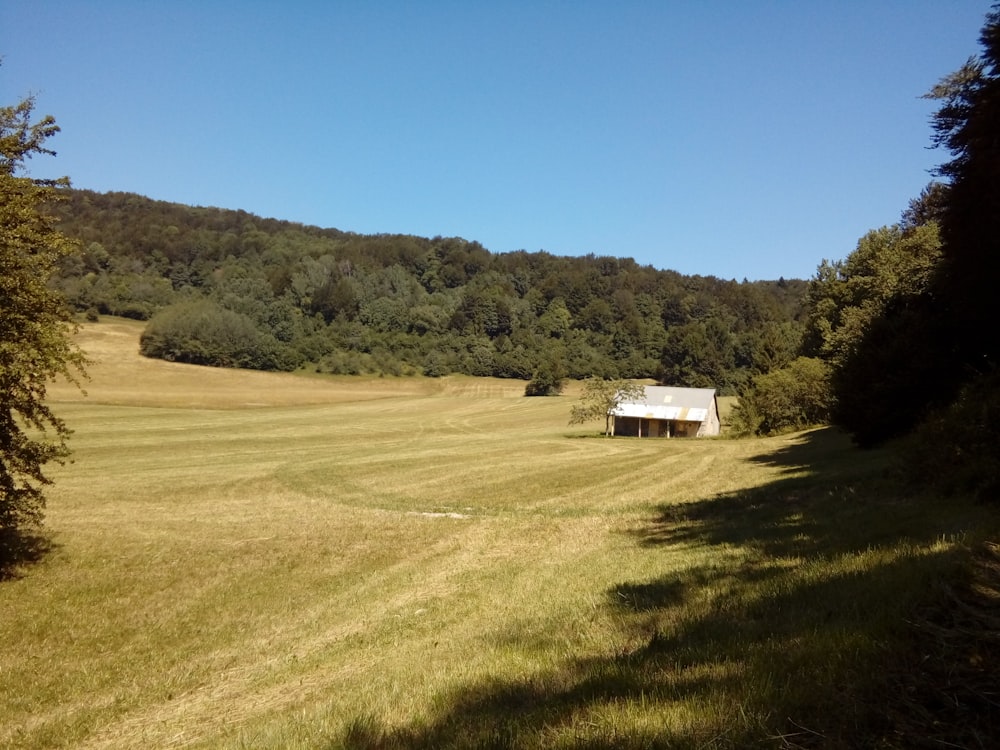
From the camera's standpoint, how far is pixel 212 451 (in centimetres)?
4534

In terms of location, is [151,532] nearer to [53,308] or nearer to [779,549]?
[53,308]

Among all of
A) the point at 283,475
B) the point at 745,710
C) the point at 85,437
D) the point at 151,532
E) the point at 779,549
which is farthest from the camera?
the point at 85,437

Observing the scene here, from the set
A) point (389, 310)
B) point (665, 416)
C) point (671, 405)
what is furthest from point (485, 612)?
point (389, 310)

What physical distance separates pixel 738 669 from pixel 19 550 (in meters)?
17.2

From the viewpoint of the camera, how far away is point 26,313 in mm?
13297

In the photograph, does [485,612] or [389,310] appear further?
[389,310]

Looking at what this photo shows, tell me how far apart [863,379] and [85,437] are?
5296 centimetres

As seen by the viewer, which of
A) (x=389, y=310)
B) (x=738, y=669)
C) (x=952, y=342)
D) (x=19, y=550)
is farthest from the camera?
(x=389, y=310)

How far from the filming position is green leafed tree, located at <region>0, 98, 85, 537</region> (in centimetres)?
1280

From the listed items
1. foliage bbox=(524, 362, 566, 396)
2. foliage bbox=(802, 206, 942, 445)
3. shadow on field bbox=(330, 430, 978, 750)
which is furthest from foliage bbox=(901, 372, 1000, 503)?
foliage bbox=(524, 362, 566, 396)

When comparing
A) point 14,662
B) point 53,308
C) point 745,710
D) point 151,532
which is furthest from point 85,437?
point 745,710

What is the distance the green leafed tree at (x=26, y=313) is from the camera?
12.8m

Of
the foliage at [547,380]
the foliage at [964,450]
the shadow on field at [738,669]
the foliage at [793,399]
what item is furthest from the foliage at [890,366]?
the foliage at [547,380]

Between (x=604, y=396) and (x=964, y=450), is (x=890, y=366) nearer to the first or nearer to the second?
(x=964, y=450)
